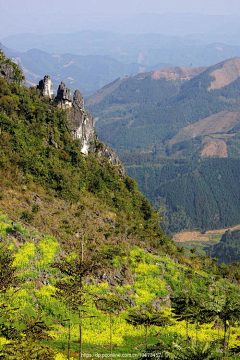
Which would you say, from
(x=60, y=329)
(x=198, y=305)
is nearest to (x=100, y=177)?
(x=60, y=329)

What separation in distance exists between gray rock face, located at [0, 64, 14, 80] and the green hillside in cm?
102

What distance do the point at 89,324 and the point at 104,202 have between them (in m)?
33.0

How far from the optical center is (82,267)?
2381cm

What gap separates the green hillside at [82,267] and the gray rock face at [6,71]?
1016mm

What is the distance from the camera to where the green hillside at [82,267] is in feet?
79.5

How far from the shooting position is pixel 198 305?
31594 mm

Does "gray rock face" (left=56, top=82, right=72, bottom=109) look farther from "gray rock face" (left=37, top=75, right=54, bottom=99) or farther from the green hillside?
"gray rock face" (left=37, top=75, right=54, bottom=99)

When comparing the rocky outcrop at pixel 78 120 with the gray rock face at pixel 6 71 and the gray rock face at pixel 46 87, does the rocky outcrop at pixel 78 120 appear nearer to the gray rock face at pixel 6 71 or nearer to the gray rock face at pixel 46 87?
the gray rock face at pixel 46 87

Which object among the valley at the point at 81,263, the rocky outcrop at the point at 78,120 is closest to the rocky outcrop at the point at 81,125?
the rocky outcrop at the point at 78,120

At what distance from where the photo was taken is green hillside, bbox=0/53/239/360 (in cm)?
2423

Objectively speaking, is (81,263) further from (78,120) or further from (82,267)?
(78,120)

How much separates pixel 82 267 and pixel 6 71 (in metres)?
66.2

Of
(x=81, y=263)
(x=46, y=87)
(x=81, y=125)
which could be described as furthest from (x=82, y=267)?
(x=46, y=87)

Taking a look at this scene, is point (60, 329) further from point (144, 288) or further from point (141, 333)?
point (144, 288)
